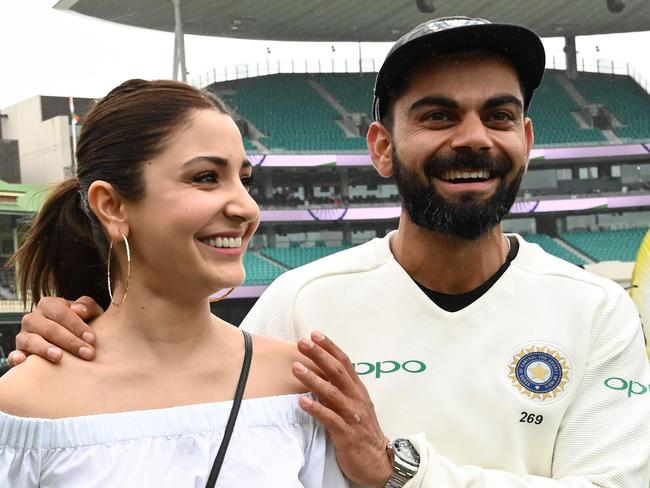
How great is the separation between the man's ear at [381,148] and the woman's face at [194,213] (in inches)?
25.1

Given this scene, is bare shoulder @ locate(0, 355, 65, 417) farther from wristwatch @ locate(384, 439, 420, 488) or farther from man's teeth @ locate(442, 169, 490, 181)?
man's teeth @ locate(442, 169, 490, 181)

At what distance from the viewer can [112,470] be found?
2.03 m

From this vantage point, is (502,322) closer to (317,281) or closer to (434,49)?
(317,281)

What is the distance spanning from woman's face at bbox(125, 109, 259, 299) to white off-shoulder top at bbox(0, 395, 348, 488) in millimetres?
321

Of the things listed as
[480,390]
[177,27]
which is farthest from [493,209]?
[177,27]

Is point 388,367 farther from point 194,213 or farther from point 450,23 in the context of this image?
point 450,23

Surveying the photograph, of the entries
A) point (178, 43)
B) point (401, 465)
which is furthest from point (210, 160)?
point (178, 43)

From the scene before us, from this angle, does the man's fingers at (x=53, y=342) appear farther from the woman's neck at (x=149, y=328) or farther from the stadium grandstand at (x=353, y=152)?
the stadium grandstand at (x=353, y=152)

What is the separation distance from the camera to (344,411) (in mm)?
2162

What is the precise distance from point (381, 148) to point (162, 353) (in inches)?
37.9

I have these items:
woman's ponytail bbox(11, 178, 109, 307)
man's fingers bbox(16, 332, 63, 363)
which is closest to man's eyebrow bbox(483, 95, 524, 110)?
woman's ponytail bbox(11, 178, 109, 307)

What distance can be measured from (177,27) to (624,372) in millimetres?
30680

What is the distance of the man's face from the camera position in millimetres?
2471

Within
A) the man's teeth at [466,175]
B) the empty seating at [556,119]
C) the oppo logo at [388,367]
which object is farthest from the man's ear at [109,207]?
the empty seating at [556,119]
